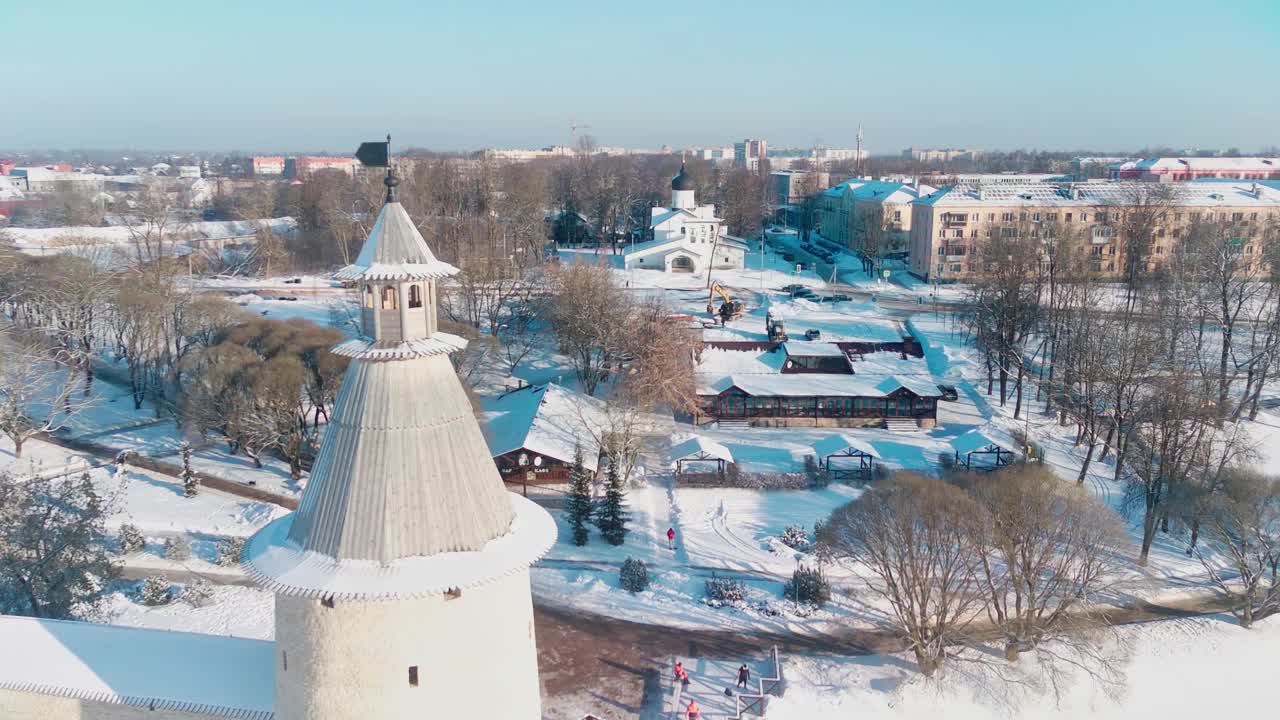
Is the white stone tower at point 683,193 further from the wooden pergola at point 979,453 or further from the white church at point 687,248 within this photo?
the wooden pergola at point 979,453

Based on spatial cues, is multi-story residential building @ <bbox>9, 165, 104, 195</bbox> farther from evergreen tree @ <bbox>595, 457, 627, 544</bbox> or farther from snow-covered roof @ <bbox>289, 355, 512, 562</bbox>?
snow-covered roof @ <bbox>289, 355, 512, 562</bbox>

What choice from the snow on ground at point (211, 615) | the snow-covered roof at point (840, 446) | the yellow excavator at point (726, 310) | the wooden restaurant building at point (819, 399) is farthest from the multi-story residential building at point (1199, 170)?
the snow on ground at point (211, 615)

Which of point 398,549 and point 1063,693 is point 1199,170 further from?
point 398,549

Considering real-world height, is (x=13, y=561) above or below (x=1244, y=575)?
above

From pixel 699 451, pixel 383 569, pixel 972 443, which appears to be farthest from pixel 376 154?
pixel 972 443

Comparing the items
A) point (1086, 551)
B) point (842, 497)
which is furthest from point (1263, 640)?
point (842, 497)

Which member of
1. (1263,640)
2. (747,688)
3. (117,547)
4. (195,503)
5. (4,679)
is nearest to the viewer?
(4,679)

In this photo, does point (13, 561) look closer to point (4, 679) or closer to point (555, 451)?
point (4, 679)
